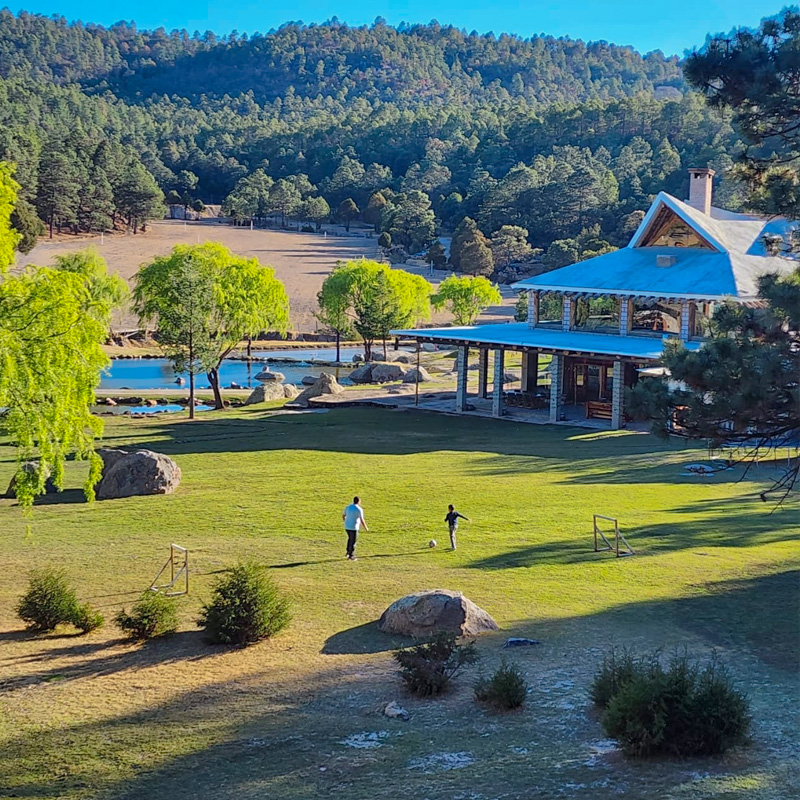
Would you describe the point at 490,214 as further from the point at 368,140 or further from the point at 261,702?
the point at 261,702

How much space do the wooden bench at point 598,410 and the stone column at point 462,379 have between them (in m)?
4.88

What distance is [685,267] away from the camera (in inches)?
1548

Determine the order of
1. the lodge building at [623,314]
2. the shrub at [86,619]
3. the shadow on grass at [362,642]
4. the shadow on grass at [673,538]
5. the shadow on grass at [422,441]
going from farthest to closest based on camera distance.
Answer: the lodge building at [623,314] < the shadow on grass at [422,441] < the shadow on grass at [673,538] < the shrub at [86,619] < the shadow on grass at [362,642]

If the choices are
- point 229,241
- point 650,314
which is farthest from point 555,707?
point 229,241

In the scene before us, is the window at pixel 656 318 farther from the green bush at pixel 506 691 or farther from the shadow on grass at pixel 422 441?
the green bush at pixel 506 691

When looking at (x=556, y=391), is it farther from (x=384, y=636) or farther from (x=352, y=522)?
(x=384, y=636)

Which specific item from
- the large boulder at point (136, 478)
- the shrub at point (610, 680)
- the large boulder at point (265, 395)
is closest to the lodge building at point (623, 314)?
the large boulder at point (265, 395)

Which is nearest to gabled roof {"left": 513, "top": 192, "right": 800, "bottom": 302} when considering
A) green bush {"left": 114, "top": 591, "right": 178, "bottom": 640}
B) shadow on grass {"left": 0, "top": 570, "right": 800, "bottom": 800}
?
shadow on grass {"left": 0, "top": 570, "right": 800, "bottom": 800}

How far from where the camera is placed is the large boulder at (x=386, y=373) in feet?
174

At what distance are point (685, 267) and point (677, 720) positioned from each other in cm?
3129

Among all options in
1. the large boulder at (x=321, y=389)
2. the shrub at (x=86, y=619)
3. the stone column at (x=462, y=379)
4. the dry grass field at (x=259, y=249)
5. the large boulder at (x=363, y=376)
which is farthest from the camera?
the dry grass field at (x=259, y=249)

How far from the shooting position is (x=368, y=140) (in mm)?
170125

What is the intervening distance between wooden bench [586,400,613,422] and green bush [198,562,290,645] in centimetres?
2403

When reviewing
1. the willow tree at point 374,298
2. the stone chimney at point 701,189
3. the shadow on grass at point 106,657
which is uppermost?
the stone chimney at point 701,189
